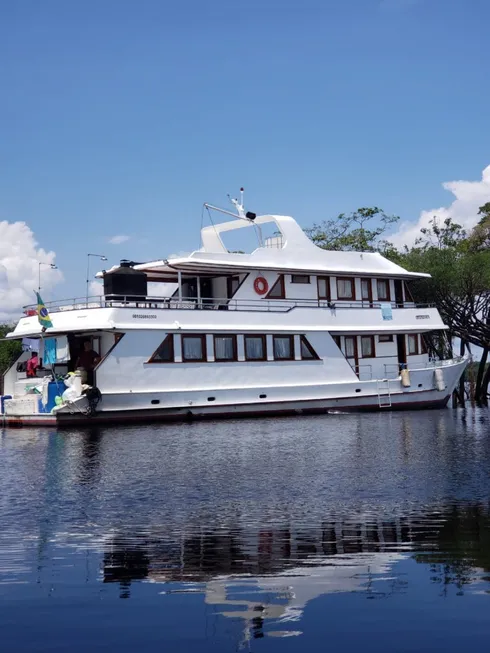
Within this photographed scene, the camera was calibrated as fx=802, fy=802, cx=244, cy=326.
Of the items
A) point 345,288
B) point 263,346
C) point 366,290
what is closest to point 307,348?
point 263,346

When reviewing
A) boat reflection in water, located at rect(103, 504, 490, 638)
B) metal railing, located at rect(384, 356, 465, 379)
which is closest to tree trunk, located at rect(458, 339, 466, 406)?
metal railing, located at rect(384, 356, 465, 379)

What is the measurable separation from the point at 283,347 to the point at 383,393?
531 centimetres

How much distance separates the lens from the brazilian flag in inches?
1133

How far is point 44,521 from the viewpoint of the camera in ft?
36.8

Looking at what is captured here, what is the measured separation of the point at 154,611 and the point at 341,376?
89.1 feet

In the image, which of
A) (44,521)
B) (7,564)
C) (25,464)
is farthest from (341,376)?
(7,564)

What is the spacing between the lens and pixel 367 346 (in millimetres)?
35562

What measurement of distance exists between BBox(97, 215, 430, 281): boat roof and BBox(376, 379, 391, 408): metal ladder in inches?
194

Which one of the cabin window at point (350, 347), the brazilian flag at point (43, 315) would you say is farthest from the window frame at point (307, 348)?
the brazilian flag at point (43, 315)

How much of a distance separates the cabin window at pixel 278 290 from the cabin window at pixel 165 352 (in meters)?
5.58

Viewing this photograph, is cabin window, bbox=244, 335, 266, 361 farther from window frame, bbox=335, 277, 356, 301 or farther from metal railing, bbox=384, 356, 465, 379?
metal railing, bbox=384, 356, 465, 379

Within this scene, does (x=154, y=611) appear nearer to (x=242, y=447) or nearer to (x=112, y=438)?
(x=242, y=447)

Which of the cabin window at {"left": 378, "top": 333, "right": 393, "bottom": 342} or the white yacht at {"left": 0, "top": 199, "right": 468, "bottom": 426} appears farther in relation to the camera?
the cabin window at {"left": 378, "top": 333, "right": 393, "bottom": 342}

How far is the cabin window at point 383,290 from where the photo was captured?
121 ft
